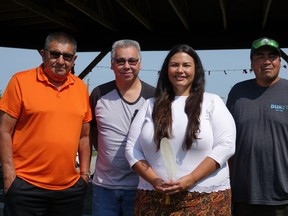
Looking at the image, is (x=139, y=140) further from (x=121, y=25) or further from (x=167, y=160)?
(x=121, y=25)

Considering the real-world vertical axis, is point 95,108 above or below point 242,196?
above

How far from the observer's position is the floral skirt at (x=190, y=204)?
2.42m

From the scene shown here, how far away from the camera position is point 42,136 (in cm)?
266

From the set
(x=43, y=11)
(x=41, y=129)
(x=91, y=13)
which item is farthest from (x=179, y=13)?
(x=41, y=129)

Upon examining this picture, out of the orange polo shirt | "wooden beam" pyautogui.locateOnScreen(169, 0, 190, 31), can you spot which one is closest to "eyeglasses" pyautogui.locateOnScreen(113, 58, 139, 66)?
the orange polo shirt

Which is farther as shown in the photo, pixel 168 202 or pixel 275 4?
pixel 275 4

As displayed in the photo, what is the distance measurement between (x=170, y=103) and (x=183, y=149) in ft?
1.00

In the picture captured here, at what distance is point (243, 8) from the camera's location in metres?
7.40

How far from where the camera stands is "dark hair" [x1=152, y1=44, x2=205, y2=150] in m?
2.43

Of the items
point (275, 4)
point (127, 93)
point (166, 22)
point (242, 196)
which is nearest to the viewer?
point (242, 196)

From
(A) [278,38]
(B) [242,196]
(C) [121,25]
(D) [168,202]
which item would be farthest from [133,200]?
(C) [121,25]

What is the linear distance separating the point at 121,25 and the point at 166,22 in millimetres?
888

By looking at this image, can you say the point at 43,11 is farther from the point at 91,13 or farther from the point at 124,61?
the point at 124,61

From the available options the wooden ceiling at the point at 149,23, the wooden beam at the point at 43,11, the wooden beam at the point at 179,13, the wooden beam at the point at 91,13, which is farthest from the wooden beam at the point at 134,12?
the wooden beam at the point at 43,11
